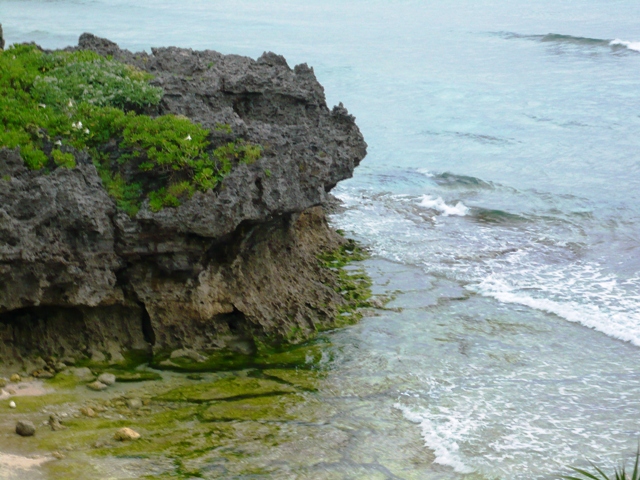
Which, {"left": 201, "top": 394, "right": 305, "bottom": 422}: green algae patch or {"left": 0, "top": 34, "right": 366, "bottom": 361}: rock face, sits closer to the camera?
{"left": 201, "top": 394, "right": 305, "bottom": 422}: green algae patch

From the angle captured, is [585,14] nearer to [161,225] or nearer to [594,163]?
[594,163]

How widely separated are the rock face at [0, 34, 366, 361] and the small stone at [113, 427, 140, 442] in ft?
5.63

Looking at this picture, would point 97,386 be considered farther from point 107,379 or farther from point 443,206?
point 443,206

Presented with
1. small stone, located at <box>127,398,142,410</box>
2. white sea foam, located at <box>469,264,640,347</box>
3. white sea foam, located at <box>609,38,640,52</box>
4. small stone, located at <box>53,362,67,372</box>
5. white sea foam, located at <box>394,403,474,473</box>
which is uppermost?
white sea foam, located at <box>609,38,640,52</box>

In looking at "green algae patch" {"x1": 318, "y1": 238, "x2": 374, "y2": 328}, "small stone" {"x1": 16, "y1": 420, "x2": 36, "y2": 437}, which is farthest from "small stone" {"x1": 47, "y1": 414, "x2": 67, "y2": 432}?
"green algae patch" {"x1": 318, "y1": 238, "x2": 374, "y2": 328}

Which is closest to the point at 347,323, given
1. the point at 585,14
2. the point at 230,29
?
the point at 230,29

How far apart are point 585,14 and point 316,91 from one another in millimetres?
39450

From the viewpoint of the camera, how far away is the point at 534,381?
9.35 meters

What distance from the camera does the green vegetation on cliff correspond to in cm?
902

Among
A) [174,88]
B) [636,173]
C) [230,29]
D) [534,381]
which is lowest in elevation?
[534,381]

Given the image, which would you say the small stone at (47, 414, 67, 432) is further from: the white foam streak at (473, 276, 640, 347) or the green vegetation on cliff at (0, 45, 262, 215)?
the white foam streak at (473, 276, 640, 347)

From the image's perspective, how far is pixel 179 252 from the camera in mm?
9141

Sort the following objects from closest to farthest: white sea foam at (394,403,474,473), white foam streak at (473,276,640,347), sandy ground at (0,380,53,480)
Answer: sandy ground at (0,380,53,480), white sea foam at (394,403,474,473), white foam streak at (473,276,640,347)

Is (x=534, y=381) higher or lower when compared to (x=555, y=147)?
lower
